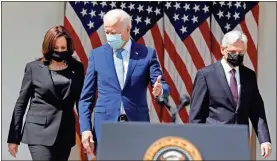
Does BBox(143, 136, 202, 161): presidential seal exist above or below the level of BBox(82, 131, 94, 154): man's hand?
above

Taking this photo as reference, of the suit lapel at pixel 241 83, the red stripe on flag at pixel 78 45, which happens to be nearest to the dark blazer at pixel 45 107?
the suit lapel at pixel 241 83

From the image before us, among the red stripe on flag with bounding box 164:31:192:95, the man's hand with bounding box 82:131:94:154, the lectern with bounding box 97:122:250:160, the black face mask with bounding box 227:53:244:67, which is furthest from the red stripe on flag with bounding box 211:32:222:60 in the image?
the lectern with bounding box 97:122:250:160

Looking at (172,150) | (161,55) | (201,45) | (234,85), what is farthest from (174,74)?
(172,150)

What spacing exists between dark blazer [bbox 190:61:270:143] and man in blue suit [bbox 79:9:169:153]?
0.34 m

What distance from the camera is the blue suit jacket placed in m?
4.85

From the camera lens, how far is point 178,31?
7457 millimetres

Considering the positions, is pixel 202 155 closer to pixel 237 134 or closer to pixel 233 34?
pixel 237 134

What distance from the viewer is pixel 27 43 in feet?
24.0

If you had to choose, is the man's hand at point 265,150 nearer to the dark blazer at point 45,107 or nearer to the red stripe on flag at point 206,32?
the dark blazer at point 45,107

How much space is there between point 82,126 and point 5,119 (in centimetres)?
263

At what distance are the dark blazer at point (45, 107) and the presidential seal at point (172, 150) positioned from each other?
175 cm

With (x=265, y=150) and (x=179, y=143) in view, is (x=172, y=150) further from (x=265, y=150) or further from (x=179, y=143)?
(x=265, y=150)

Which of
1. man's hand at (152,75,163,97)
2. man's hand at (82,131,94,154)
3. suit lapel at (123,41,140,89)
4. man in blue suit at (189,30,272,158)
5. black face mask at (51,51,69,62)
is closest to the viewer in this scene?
man's hand at (152,75,163,97)

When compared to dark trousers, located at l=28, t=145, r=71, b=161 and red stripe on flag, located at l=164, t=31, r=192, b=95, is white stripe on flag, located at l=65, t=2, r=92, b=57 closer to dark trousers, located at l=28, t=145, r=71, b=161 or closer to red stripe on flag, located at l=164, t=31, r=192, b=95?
red stripe on flag, located at l=164, t=31, r=192, b=95
